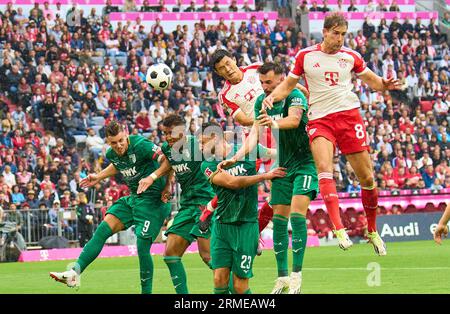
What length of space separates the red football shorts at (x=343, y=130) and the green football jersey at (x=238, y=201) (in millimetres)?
1544

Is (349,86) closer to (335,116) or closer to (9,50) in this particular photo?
(335,116)

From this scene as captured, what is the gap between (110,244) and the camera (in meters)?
27.3

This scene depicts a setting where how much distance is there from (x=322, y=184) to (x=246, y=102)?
229cm

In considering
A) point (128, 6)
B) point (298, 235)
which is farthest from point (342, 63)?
point (128, 6)

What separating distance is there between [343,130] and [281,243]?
168cm

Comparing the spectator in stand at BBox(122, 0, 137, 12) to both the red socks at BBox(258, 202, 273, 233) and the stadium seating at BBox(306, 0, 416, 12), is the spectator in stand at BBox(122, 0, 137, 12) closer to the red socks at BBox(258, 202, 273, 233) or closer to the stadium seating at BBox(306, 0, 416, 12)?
the stadium seating at BBox(306, 0, 416, 12)

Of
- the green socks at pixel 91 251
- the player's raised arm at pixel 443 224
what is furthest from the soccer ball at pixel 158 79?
the player's raised arm at pixel 443 224

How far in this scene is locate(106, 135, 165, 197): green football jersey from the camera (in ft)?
48.2

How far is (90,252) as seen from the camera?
14.7 meters

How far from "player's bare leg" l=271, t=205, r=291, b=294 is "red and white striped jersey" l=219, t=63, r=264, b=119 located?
1.61 m

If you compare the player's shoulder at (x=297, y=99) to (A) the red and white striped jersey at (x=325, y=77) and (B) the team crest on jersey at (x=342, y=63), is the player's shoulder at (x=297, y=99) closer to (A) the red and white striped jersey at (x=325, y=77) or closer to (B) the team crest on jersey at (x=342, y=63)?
(A) the red and white striped jersey at (x=325, y=77)

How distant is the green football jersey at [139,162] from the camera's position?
1470 cm
